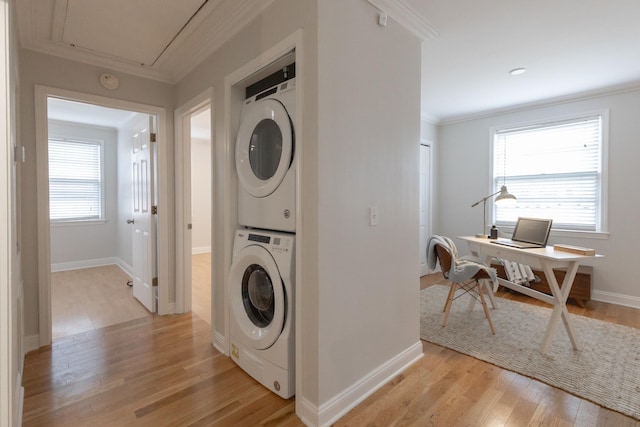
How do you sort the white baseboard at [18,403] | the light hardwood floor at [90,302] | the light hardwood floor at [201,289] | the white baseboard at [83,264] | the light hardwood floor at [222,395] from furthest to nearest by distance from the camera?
1. the white baseboard at [83,264]
2. the light hardwood floor at [201,289]
3. the light hardwood floor at [90,302]
4. the light hardwood floor at [222,395]
5. the white baseboard at [18,403]

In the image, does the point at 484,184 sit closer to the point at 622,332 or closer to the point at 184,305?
the point at 622,332

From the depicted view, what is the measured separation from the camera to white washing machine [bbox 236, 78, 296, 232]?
181 centimetres

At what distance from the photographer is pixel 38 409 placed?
1758 mm

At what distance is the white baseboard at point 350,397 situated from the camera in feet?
5.29

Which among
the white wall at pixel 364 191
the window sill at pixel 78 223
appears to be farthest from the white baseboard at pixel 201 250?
the white wall at pixel 364 191

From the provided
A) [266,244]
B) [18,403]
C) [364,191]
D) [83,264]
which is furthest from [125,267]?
[364,191]

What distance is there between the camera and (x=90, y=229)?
5.38m

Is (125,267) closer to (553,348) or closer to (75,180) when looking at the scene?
(75,180)

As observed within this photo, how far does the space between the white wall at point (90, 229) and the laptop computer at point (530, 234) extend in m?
6.00

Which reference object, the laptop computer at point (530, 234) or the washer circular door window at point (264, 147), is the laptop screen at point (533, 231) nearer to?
the laptop computer at point (530, 234)

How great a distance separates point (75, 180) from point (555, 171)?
7.20 m

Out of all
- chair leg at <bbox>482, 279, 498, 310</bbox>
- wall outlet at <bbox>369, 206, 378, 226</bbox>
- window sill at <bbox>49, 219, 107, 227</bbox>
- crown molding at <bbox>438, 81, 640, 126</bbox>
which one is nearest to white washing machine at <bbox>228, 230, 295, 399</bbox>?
wall outlet at <bbox>369, 206, 378, 226</bbox>

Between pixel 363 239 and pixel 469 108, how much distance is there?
3.46 metres

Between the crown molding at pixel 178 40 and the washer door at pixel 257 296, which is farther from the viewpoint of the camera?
the crown molding at pixel 178 40
